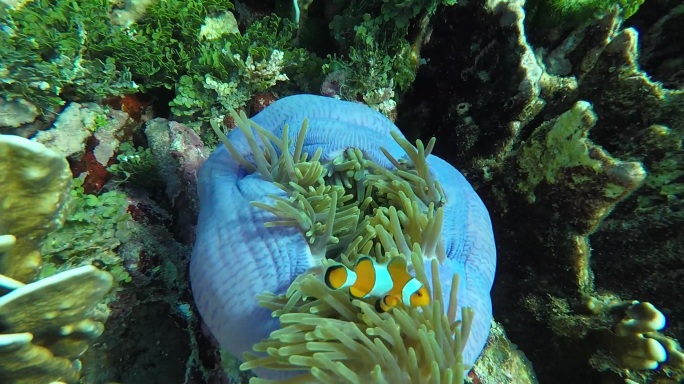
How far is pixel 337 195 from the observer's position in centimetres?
152

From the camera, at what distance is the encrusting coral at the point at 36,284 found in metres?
1.12

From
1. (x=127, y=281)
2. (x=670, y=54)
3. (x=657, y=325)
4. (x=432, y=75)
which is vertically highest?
(x=670, y=54)

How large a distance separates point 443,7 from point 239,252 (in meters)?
1.73

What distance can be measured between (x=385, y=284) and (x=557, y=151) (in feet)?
3.98

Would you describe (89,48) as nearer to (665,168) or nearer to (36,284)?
(36,284)

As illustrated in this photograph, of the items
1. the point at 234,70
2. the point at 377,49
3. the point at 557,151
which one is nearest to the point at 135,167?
the point at 234,70

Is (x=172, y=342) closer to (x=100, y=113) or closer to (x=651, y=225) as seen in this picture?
(x=100, y=113)

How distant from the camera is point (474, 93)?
226 cm

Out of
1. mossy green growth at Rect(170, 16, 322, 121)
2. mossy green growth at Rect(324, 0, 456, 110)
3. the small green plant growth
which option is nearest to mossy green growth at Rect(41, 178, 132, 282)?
the small green plant growth

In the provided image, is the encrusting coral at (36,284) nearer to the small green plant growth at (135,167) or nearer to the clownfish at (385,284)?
the small green plant growth at (135,167)

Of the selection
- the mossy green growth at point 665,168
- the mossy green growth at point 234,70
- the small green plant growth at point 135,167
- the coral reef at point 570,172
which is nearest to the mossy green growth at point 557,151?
the coral reef at point 570,172

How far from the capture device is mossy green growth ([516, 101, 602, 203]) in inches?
69.8

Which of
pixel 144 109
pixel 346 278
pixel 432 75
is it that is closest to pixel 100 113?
pixel 144 109

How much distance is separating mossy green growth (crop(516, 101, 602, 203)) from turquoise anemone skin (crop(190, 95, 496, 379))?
50cm
